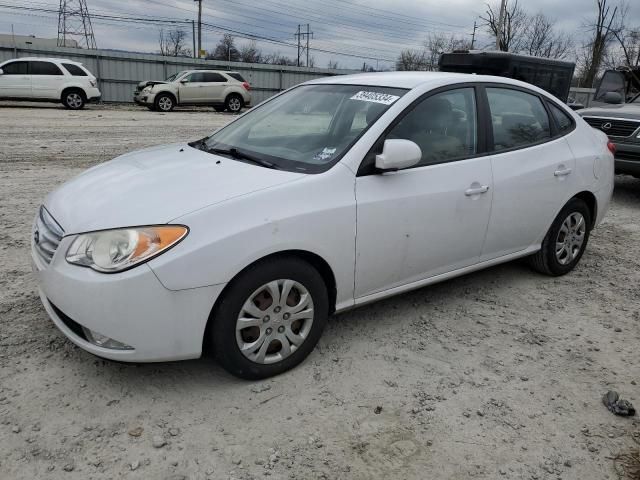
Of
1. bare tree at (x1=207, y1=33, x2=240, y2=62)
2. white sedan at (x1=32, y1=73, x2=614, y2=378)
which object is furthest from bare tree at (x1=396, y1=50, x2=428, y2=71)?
white sedan at (x1=32, y1=73, x2=614, y2=378)

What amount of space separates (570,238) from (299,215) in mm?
2887

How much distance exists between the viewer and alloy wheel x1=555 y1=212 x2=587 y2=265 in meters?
4.59

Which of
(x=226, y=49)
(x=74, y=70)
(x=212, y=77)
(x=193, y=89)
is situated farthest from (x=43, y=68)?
(x=226, y=49)

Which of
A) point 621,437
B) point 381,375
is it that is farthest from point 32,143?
point 621,437

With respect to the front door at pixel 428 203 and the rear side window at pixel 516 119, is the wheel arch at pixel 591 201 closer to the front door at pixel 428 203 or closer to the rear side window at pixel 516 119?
the rear side window at pixel 516 119

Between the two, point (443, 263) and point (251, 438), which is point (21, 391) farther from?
point (443, 263)

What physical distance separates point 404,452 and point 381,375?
A: 637 mm

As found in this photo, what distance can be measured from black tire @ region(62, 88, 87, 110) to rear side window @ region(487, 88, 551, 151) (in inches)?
712

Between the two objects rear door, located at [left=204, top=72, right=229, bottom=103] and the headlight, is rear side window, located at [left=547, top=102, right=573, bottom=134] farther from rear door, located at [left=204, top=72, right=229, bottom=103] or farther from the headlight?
rear door, located at [left=204, top=72, right=229, bottom=103]

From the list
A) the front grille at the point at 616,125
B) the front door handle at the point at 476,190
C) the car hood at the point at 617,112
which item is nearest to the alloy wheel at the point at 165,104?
the car hood at the point at 617,112

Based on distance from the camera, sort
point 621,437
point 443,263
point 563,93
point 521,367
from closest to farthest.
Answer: point 621,437
point 521,367
point 443,263
point 563,93

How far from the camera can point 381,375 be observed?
3.12 metres

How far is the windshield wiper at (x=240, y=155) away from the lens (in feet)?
10.7

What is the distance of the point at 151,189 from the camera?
2932 millimetres
